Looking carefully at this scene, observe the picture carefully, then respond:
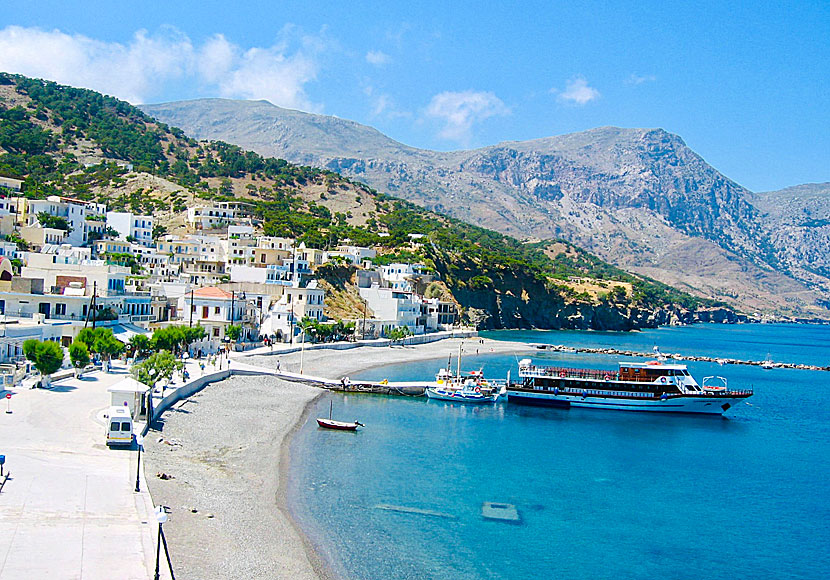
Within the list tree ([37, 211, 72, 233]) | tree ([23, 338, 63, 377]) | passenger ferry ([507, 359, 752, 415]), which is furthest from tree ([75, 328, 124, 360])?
tree ([37, 211, 72, 233])

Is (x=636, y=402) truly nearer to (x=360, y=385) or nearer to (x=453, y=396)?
(x=453, y=396)

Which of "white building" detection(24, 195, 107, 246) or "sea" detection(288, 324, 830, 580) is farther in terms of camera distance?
"white building" detection(24, 195, 107, 246)

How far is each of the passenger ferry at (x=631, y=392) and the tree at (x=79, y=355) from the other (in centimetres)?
3242

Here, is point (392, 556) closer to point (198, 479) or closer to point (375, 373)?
point (198, 479)

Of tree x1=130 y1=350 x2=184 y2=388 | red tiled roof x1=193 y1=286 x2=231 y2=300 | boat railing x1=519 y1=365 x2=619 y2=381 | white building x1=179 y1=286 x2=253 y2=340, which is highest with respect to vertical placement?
red tiled roof x1=193 y1=286 x2=231 y2=300

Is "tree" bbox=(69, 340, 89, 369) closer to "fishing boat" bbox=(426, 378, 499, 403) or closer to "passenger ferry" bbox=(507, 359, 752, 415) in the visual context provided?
"fishing boat" bbox=(426, 378, 499, 403)

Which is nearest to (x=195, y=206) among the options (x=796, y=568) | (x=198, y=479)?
(x=198, y=479)

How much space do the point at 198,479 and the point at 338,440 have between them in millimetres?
12380

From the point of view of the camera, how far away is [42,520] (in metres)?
19.2

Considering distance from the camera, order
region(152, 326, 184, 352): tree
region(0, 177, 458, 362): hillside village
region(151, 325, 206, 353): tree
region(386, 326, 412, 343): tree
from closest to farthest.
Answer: region(152, 326, 184, 352): tree
region(151, 325, 206, 353): tree
region(0, 177, 458, 362): hillside village
region(386, 326, 412, 343): tree

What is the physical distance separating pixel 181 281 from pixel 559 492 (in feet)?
200

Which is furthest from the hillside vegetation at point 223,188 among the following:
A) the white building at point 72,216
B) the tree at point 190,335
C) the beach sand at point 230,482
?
the beach sand at point 230,482

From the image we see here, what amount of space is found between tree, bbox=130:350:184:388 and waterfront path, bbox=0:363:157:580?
4.29m

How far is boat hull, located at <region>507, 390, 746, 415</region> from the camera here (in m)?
59.4
